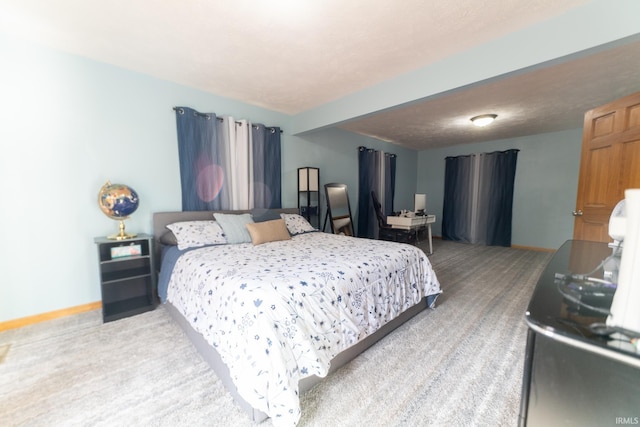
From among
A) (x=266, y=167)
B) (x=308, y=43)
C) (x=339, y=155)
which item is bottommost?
(x=266, y=167)

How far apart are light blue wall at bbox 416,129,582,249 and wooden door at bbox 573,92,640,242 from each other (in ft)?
8.86

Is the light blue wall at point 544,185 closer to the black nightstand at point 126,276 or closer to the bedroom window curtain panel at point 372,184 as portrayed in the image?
the bedroom window curtain panel at point 372,184

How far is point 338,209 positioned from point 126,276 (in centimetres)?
325

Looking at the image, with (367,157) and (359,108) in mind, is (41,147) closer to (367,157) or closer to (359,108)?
(359,108)

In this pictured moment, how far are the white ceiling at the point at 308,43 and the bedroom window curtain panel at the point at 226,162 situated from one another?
17.0 inches

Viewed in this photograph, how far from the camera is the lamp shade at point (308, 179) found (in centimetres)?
400

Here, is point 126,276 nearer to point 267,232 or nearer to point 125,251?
point 125,251

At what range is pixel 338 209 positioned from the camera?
462 centimetres

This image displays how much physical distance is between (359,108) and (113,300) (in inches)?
133

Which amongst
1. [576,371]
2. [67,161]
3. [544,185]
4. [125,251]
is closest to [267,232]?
[125,251]

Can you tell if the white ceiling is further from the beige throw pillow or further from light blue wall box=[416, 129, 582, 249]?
light blue wall box=[416, 129, 582, 249]

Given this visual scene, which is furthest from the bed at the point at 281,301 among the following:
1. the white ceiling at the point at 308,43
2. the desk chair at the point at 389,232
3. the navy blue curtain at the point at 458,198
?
the navy blue curtain at the point at 458,198

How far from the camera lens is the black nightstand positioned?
7.40 feet

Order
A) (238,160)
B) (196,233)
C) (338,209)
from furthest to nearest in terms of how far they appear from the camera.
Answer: (338,209), (238,160), (196,233)
